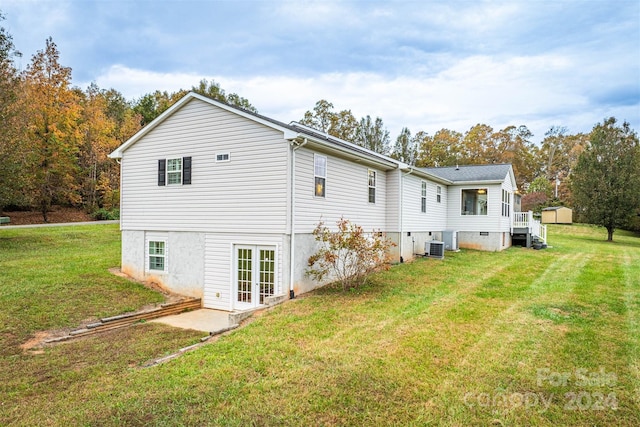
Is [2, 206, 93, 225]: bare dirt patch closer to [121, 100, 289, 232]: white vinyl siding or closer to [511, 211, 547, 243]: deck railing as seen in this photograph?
[121, 100, 289, 232]: white vinyl siding

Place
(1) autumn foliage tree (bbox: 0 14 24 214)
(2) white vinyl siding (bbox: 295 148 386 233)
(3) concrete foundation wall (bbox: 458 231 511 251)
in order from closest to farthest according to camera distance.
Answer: (2) white vinyl siding (bbox: 295 148 386 233) → (1) autumn foliage tree (bbox: 0 14 24 214) → (3) concrete foundation wall (bbox: 458 231 511 251)

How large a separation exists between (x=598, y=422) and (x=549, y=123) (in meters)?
56.7

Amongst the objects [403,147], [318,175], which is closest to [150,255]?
[318,175]

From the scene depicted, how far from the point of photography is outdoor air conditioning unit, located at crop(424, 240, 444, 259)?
50.2 ft

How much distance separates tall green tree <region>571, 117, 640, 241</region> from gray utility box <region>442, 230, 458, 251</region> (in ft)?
47.7

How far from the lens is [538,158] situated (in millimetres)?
50875

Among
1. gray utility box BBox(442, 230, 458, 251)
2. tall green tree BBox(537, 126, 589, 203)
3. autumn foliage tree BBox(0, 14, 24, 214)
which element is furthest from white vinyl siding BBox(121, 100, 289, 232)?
tall green tree BBox(537, 126, 589, 203)

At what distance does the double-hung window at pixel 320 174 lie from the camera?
32.2 ft

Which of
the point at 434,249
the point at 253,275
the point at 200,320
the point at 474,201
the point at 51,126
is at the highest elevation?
the point at 51,126

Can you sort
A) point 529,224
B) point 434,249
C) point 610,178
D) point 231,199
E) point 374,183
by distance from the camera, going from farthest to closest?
point 610,178, point 529,224, point 434,249, point 374,183, point 231,199

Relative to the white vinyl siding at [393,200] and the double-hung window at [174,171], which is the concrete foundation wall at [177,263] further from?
the white vinyl siding at [393,200]

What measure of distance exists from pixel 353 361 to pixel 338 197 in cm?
631

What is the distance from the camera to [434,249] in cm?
1551

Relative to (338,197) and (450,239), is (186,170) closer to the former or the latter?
(338,197)
